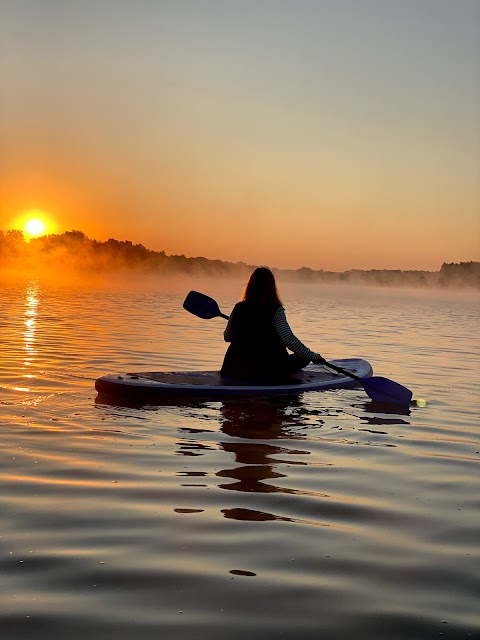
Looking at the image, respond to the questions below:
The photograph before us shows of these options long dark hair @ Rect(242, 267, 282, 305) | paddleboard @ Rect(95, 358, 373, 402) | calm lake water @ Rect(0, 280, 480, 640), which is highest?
long dark hair @ Rect(242, 267, 282, 305)

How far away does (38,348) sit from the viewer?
14.5 metres

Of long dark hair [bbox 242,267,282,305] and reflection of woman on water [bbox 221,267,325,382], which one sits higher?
long dark hair [bbox 242,267,282,305]

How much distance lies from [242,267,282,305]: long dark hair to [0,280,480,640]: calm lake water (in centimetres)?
110

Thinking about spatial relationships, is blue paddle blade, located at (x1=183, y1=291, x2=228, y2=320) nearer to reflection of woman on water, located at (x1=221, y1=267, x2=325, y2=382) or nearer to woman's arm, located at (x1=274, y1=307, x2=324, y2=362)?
reflection of woman on water, located at (x1=221, y1=267, x2=325, y2=382)

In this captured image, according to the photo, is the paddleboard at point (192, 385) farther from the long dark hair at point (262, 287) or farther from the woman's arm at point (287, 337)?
the long dark hair at point (262, 287)

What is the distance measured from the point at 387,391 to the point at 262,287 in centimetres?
174

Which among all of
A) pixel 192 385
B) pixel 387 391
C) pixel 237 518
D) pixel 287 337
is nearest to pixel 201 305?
pixel 287 337

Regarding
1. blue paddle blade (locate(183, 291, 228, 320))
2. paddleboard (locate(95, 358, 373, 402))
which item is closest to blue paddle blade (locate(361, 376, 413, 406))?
paddleboard (locate(95, 358, 373, 402))

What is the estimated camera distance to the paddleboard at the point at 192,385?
8805 millimetres

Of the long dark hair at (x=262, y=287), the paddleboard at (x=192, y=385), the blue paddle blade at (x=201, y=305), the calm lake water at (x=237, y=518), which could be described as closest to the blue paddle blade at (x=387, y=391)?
the calm lake water at (x=237, y=518)

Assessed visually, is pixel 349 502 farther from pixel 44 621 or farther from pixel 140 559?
pixel 44 621

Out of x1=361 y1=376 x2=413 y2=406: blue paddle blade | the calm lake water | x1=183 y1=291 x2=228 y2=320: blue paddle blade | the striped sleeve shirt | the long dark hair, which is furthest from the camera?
x1=183 y1=291 x2=228 y2=320: blue paddle blade

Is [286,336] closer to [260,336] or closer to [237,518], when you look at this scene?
[260,336]

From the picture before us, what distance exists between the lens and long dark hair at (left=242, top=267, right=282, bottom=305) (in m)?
9.26
